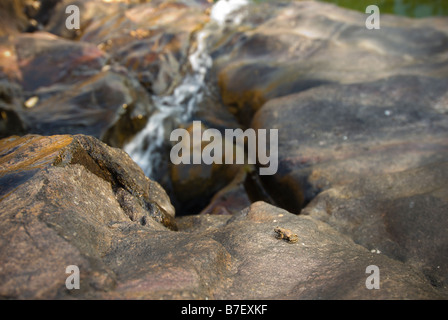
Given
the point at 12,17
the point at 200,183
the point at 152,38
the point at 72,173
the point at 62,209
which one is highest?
the point at 12,17

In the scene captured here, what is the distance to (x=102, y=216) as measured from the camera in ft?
8.36

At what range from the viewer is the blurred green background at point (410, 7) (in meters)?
10.2

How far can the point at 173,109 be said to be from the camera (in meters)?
7.18

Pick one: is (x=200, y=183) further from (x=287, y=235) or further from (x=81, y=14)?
(x=81, y=14)

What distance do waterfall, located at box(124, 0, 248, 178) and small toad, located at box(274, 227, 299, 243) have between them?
3.56 m

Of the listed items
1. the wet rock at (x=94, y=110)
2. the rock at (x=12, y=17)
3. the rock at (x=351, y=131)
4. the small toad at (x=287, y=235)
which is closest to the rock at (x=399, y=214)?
the rock at (x=351, y=131)

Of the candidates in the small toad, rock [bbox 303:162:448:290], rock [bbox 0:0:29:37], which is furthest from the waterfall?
rock [bbox 0:0:29:37]

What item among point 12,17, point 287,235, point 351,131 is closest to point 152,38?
point 12,17

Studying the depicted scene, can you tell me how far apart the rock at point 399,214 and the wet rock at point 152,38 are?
503cm

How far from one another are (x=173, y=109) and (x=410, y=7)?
805 cm

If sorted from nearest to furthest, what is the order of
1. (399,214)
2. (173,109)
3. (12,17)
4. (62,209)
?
(62,209) → (399,214) → (173,109) → (12,17)

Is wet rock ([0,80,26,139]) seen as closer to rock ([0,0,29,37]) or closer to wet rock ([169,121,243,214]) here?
wet rock ([169,121,243,214])

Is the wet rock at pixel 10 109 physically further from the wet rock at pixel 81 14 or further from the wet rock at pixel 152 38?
the wet rock at pixel 81 14

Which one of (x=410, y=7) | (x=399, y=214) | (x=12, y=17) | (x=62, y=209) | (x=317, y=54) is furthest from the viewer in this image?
(x=410, y=7)
